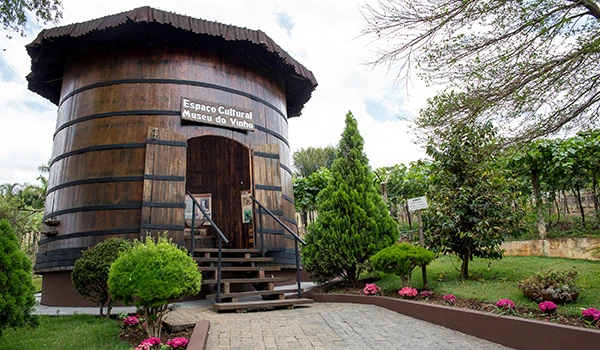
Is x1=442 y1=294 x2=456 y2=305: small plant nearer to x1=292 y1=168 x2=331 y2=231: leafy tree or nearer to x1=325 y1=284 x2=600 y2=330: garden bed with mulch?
x1=325 y1=284 x2=600 y2=330: garden bed with mulch

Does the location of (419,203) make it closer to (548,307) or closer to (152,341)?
(548,307)

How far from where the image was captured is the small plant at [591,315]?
3586 mm

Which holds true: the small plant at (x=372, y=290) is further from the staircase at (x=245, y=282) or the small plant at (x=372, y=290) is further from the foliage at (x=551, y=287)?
the foliage at (x=551, y=287)

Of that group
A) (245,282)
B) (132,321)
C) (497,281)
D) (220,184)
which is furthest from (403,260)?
(220,184)

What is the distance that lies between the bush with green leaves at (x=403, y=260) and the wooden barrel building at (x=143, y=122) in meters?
2.26

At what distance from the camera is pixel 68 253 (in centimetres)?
653

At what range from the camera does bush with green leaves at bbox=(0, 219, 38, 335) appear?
3496mm

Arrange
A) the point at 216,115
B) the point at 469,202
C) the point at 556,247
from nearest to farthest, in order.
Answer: the point at 469,202
the point at 216,115
the point at 556,247

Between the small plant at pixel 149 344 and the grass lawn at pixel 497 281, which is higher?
the grass lawn at pixel 497 281

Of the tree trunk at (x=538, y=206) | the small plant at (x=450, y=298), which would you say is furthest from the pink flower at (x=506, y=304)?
the tree trunk at (x=538, y=206)

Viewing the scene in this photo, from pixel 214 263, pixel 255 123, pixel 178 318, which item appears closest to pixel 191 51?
pixel 255 123

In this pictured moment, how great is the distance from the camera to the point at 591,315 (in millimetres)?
3631

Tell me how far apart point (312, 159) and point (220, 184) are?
18656 mm

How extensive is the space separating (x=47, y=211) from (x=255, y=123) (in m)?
4.06
